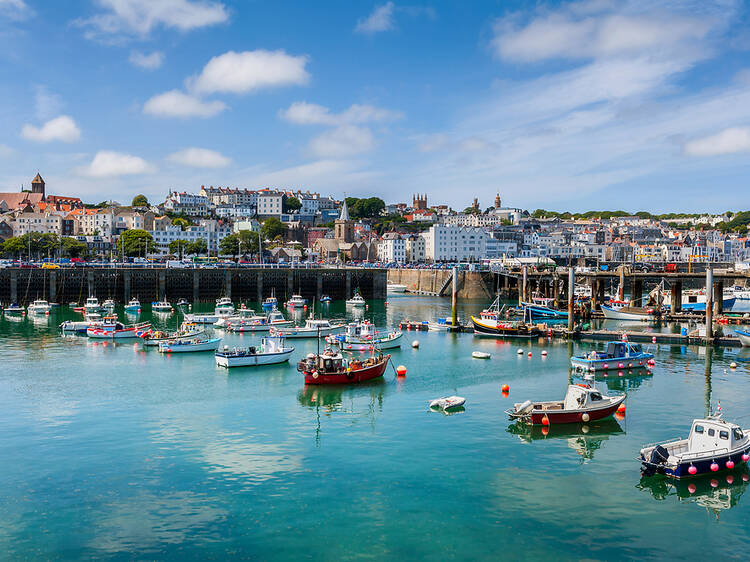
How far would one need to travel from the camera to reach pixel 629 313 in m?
79.8

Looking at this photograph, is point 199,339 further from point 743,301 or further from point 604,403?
point 743,301

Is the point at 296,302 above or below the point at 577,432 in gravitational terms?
above

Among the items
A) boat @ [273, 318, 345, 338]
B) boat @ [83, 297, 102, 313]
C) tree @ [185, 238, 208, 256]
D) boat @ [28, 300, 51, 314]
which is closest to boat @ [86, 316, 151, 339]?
boat @ [273, 318, 345, 338]

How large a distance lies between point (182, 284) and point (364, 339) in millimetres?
53216

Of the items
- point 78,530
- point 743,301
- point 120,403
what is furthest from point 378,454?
point 743,301

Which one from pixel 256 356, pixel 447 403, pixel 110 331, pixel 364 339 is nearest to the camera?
pixel 447 403

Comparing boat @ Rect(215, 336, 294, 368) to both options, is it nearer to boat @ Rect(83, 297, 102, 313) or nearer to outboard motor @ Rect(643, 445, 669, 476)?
outboard motor @ Rect(643, 445, 669, 476)

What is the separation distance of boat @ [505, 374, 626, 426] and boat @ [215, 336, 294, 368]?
20613 mm

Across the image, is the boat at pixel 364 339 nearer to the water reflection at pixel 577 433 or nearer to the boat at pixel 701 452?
the water reflection at pixel 577 433

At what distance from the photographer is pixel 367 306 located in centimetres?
9912

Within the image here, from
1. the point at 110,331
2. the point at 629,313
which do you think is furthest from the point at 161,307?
the point at 629,313

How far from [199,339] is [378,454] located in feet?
108

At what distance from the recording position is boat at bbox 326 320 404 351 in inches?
2188

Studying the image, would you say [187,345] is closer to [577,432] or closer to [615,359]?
[615,359]
